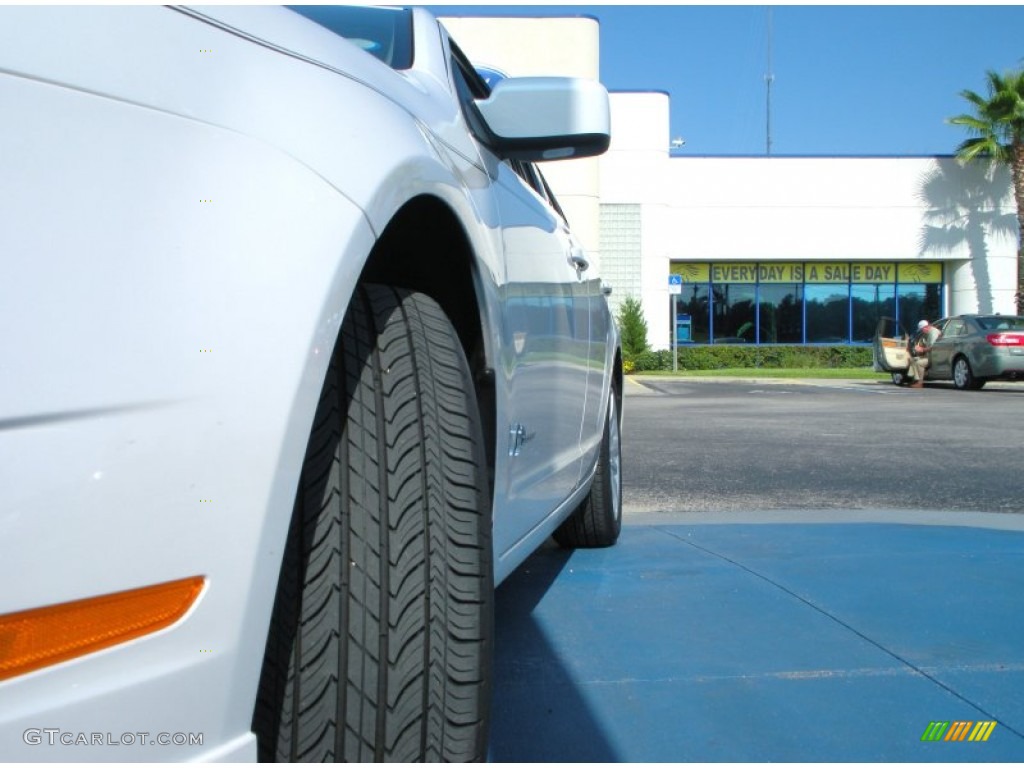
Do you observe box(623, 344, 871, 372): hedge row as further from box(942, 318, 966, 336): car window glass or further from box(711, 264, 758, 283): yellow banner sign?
box(942, 318, 966, 336): car window glass

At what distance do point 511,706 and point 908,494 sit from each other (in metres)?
3.99

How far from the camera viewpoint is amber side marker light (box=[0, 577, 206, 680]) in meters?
0.96

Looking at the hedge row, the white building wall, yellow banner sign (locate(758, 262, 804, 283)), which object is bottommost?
the hedge row

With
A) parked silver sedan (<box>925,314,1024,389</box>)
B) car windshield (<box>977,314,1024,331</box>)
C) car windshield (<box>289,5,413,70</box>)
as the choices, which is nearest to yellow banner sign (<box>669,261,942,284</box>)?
parked silver sedan (<box>925,314,1024,389</box>)

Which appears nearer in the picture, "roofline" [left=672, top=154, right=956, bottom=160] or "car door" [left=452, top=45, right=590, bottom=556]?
"car door" [left=452, top=45, right=590, bottom=556]

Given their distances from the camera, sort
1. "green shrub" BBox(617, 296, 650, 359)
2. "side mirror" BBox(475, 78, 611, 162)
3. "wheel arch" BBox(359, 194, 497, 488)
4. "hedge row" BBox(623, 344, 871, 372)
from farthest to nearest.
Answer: "hedge row" BBox(623, 344, 871, 372) → "green shrub" BBox(617, 296, 650, 359) → "side mirror" BBox(475, 78, 611, 162) → "wheel arch" BBox(359, 194, 497, 488)

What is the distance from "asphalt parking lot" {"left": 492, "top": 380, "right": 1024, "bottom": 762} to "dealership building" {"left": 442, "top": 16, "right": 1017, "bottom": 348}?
72.0 ft

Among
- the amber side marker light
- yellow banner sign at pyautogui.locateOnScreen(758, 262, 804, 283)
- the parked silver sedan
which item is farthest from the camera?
yellow banner sign at pyautogui.locateOnScreen(758, 262, 804, 283)

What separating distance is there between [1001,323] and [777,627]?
1592 cm

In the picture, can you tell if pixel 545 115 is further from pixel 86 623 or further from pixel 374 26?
pixel 86 623

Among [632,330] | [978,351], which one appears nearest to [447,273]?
[978,351]

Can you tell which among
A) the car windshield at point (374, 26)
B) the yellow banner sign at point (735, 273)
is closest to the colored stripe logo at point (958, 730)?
the car windshield at point (374, 26)

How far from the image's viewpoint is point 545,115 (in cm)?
223

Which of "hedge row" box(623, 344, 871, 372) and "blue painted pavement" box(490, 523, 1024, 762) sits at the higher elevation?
"blue painted pavement" box(490, 523, 1024, 762)
